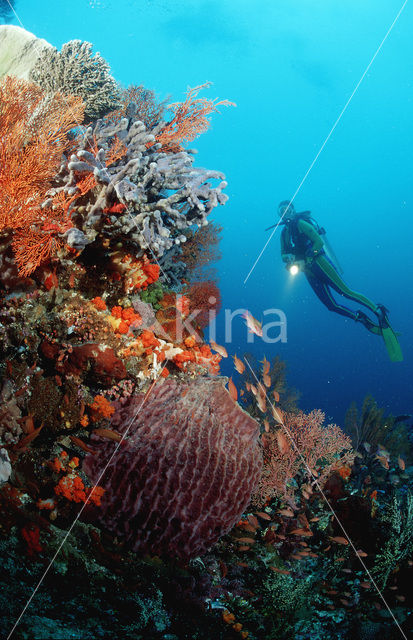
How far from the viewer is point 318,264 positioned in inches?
484

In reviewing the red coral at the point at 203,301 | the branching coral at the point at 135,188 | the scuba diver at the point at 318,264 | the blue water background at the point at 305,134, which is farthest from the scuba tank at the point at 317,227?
the blue water background at the point at 305,134

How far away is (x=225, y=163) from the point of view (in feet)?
330

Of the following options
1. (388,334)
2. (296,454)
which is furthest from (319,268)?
(296,454)

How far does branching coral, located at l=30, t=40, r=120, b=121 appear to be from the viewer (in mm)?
5660

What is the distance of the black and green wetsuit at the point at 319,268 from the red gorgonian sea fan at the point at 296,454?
7266 millimetres

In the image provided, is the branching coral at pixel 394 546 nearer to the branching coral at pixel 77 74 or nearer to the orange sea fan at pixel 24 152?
the orange sea fan at pixel 24 152

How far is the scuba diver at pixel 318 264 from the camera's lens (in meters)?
12.0

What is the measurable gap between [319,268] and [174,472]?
10743mm

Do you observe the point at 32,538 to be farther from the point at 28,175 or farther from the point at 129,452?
the point at 28,175

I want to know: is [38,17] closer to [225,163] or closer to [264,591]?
[225,163]

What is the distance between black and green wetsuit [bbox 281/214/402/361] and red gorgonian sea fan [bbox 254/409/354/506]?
7266 mm

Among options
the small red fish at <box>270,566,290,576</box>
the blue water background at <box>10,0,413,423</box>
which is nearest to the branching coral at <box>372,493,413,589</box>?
the small red fish at <box>270,566,290,576</box>

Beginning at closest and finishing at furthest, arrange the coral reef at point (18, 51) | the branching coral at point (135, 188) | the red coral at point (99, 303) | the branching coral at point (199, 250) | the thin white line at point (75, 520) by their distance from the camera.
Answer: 1. the thin white line at point (75, 520)
2. the branching coral at point (135, 188)
3. the red coral at point (99, 303)
4. the branching coral at point (199, 250)
5. the coral reef at point (18, 51)

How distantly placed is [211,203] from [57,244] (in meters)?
2.08
